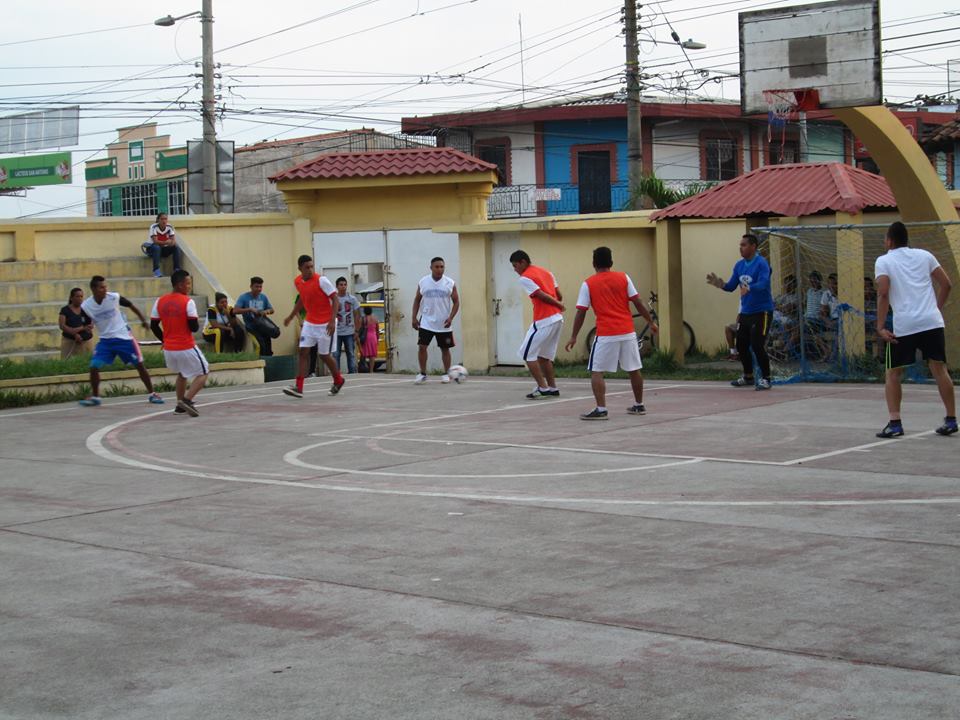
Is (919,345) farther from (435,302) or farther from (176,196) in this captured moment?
(176,196)

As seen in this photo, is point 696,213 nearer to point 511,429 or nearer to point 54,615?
point 511,429

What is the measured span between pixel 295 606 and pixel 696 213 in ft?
48.4

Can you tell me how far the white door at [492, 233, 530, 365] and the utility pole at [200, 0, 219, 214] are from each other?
1261 centimetres

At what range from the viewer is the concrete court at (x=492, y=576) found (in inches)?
199

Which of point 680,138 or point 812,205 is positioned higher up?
point 680,138

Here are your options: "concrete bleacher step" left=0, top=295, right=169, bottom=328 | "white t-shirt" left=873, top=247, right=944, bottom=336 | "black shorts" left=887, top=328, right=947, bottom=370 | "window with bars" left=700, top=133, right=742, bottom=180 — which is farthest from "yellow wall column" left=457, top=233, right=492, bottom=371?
"window with bars" left=700, top=133, right=742, bottom=180

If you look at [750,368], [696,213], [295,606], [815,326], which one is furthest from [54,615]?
[696,213]

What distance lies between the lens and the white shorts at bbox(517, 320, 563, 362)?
15977 millimetres

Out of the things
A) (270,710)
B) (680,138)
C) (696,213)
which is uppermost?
(680,138)

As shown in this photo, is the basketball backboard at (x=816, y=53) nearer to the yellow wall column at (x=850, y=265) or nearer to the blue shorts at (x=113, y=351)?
the yellow wall column at (x=850, y=265)

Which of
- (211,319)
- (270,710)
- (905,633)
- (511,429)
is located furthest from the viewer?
(211,319)

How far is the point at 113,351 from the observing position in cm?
1742

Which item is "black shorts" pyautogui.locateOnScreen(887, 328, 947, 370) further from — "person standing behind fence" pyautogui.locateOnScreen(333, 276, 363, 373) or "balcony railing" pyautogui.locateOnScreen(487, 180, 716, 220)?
"balcony railing" pyautogui.locateOnScreen(487, 180, 716, 220)

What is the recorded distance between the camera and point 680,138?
43688 millimetres
